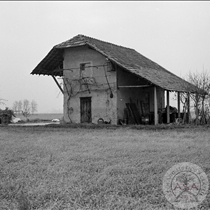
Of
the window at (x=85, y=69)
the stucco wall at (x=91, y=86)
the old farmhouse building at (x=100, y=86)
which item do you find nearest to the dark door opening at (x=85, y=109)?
the old farmhouse building at (x=100, y=86)

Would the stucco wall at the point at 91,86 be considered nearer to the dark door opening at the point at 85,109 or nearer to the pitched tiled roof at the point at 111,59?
the dark door opening at the point at 85,109

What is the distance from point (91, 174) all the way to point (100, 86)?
13.6 m

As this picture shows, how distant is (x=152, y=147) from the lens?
364 inches

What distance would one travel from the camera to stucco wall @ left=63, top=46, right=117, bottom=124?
19.4 meters

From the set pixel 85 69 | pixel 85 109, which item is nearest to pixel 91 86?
pixel 85 69

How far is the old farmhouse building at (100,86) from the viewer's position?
1920 cm

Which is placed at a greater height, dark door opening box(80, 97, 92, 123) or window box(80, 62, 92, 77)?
window box(80, 62, 92, 77)

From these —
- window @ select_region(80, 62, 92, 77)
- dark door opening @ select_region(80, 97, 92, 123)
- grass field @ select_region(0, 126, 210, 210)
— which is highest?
window @ select_region(80, 62, 92, 77)

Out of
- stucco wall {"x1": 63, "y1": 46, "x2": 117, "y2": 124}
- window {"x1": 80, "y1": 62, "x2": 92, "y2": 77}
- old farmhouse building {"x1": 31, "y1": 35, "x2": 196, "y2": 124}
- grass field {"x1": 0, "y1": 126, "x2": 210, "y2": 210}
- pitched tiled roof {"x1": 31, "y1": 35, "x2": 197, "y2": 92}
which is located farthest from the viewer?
window {"x1": 80, "y1": 62, "x2": 92, "y2": 77}

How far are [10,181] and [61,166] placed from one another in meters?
1.41

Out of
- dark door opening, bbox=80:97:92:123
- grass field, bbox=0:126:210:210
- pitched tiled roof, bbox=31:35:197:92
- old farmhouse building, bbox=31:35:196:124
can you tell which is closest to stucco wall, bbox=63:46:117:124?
old farmhouse building, bbox=31:35:196:124

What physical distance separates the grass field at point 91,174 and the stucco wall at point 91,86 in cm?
946

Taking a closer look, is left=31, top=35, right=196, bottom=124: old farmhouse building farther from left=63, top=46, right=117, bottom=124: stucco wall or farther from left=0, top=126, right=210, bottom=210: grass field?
left=0, top=126, right=210, bottom=210: grass field

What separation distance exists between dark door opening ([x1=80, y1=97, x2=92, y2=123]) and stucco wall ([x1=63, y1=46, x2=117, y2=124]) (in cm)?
21
